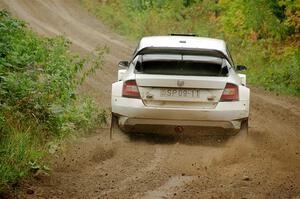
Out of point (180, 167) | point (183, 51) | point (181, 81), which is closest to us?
point (180, 167)

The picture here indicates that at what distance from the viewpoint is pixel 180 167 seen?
756cm

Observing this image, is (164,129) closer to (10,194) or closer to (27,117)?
(27,117)

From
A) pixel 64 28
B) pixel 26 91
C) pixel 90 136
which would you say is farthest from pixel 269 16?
pixel 26 91

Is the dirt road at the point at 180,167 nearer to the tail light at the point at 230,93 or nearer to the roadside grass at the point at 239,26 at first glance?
the tail light at the point at 230,93

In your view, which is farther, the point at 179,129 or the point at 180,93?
the point at 179,129

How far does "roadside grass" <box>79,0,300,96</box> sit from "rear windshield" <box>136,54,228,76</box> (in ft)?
25.8

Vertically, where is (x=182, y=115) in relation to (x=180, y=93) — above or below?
below

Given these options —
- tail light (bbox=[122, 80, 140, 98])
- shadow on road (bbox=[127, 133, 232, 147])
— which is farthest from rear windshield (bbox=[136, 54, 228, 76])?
shadow on road (bbox=[127, 133, 232, 147])

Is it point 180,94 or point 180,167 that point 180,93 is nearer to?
point 180,94

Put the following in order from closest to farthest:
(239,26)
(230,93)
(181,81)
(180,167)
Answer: (180,167), (181,81), (230,93), (239,26)

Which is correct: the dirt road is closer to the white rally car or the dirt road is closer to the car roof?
the white rally car

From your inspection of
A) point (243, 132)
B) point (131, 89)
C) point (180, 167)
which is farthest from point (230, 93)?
point (180, 167)

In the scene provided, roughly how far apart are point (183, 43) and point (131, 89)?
1185 mm

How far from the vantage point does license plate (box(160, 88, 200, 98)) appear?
855cm
